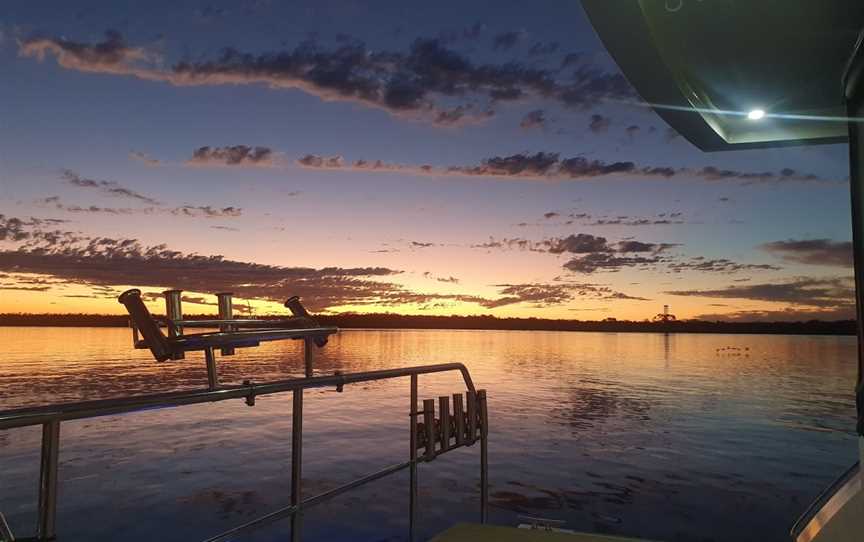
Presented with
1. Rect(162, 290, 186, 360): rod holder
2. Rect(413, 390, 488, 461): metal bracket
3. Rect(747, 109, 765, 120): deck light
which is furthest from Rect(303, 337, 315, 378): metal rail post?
Rect(747, 109, 765, 120): deck light

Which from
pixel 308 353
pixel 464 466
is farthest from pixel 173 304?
pixel 464 466

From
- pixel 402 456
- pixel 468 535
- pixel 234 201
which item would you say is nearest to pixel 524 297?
pixel 234 201

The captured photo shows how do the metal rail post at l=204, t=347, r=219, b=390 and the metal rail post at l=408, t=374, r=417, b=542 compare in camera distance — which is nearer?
the metal rail post at l=204, t=347, r=219, b=390

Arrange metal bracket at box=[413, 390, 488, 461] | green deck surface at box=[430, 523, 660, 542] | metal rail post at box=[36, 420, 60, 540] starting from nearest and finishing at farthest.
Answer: metal rail post at box=[36, 420, 60, 540], green deck surface at box=[430, 523, 660, 542], metal bracket at box=[413, 390, 488, 461]

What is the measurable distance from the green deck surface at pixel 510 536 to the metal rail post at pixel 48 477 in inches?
74.0

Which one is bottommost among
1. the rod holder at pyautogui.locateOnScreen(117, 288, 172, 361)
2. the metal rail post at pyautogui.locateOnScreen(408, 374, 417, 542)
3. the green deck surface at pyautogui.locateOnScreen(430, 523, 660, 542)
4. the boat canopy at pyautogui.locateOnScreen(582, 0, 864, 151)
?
the green deck surface at pyautogui.locateOnScreen(430, 523, 660, 542)

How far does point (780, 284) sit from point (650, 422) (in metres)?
15.2

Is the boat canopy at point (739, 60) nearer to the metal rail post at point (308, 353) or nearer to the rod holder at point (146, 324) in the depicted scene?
the metal rail post at point (308, 353)

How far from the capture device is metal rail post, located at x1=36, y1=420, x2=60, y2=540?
3.90 feet

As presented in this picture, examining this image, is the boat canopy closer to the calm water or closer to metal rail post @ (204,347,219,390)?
metal rail post @ (204,347,219,390)

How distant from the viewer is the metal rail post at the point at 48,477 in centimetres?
119

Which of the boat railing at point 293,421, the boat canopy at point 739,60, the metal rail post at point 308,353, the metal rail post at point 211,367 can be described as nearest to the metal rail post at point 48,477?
the boat railing at point 293,421

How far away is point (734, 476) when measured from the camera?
12938mm

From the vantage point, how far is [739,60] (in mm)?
2727
